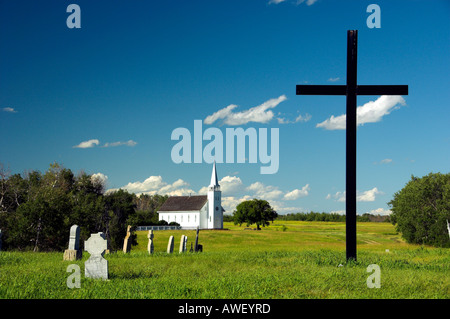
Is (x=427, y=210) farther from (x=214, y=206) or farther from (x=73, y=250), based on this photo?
(x=214, y=206)

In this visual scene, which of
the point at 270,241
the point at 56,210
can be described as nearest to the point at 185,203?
the point at 270,241

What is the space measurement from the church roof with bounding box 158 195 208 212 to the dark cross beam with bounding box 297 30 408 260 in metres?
84.9

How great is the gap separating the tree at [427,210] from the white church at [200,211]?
4623 cm

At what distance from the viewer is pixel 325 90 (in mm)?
14312

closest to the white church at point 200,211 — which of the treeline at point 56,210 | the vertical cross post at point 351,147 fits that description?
the treeline at point 56,210

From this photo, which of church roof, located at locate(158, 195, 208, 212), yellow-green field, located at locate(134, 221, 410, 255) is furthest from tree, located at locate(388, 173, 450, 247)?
church roof, located at locate(158, 195, 208, 212)

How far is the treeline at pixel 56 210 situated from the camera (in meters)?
27.0

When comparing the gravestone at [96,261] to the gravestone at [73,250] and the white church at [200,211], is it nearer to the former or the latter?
the gravestone at [73,250]

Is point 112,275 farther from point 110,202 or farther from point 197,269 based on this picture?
point 110,202

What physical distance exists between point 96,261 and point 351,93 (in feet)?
31.8

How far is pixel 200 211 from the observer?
97625mm

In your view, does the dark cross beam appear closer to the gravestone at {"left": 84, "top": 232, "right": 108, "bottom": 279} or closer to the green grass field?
the green grass field
